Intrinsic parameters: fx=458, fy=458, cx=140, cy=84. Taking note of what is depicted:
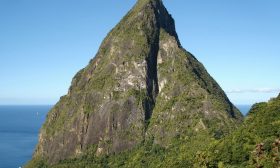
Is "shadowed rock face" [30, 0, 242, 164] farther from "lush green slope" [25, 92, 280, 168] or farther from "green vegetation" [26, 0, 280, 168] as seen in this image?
"lush green slope" [25, 92, 280, 168]

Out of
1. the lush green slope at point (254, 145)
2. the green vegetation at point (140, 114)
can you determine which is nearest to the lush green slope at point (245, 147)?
the lush green slope at point (254, 145)

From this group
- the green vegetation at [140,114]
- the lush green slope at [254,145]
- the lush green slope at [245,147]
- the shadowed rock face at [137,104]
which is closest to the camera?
the lush green slope at [254,145]

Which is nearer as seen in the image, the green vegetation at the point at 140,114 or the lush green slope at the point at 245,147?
the lush green slope at the point at 245,147

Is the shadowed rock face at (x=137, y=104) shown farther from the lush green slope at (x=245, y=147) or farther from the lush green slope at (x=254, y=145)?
the lush green slope at (x=254, y=145)

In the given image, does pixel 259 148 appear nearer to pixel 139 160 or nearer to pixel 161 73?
pixel 139 160

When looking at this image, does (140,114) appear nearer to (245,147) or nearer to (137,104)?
(137,104)

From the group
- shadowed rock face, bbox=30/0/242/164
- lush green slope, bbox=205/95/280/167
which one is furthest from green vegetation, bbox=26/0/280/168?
lush green slope, bbox=205/95/280/167

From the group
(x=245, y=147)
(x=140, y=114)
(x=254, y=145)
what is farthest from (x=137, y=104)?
(x=254, y=145)

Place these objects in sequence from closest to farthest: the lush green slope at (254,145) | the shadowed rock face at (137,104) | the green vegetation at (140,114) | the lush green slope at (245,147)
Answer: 1. the lush green slope at (254,145)
2. the lush green slope at (245,147)
3. the green vegetation at (140,114)
4. the shadowed rock face at (137,104)

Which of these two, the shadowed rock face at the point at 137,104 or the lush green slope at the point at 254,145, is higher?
the shadowed rock face at the point at 137,104
